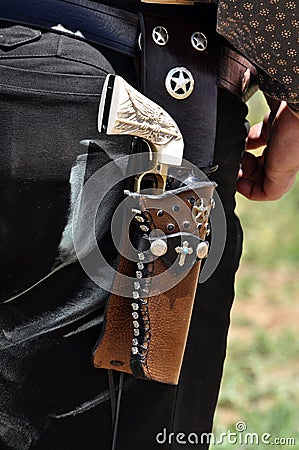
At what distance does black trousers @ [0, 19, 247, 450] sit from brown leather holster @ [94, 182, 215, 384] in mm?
42

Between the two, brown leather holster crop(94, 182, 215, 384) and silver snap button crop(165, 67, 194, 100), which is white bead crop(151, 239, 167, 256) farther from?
silver snap button crop(165, 67, 194, 100)

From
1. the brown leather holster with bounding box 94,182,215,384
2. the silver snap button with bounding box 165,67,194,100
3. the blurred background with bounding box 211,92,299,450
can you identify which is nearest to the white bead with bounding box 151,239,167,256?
the brown leather holster with bounding box 94,182,215,384

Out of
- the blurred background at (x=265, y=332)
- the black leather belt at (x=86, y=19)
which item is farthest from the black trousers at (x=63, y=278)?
the blurred background at (x=265, y=332)

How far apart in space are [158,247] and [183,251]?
38mm

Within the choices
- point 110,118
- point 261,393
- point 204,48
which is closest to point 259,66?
point 204,48

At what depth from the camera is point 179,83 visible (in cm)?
125

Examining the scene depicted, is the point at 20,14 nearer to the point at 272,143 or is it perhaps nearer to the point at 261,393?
the point at 272,143

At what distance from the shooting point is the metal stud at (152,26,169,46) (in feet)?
4.05

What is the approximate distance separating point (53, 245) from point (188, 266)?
0.62 ft

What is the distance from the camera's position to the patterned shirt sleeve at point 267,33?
3.87 feet

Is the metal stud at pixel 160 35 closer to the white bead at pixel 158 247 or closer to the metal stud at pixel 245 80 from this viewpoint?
the metal stud at pixel 245 80

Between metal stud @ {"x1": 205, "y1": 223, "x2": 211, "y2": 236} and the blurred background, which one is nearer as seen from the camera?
metal stud @ {"x1": 205, "y1": 223, "x2": 211, "y2": 236}

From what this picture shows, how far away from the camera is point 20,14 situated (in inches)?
46.7

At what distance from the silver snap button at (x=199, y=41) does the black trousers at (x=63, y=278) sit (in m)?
0.08
